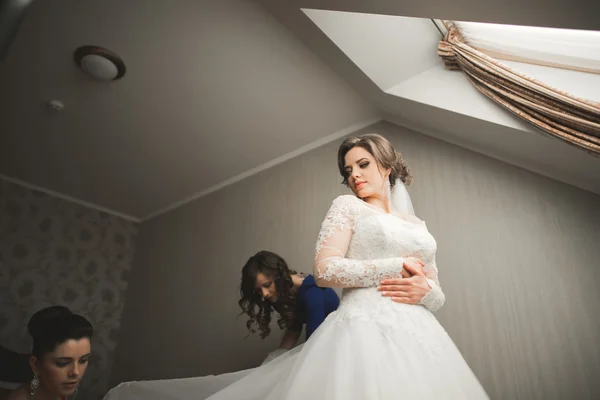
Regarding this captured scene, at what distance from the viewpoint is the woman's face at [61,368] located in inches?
71.1

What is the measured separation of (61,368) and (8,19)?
67.2 inches

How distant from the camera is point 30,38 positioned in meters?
2.66

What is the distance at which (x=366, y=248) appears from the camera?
1.64 meters

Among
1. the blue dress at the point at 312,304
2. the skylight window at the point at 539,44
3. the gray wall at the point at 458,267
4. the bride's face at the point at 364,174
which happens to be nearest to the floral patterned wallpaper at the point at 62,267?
the gray wall at the point at 458,267

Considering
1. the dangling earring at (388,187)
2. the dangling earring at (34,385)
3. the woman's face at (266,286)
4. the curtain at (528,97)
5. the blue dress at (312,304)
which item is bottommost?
the dangling earring at (34,385)

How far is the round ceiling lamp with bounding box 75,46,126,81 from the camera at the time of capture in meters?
2.72

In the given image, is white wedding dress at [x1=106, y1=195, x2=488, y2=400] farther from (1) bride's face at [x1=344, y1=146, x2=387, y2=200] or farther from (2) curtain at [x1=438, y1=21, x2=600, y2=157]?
(2) curtain at [x1=438, y1=21, x2=600, y2=157]

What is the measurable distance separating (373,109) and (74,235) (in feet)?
10.3

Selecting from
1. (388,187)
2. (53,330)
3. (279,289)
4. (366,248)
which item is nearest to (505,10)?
(388,187)

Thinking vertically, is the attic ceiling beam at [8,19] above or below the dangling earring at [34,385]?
above

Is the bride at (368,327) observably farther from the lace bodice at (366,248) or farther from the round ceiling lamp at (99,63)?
the round ceiling lamp at (99,63)

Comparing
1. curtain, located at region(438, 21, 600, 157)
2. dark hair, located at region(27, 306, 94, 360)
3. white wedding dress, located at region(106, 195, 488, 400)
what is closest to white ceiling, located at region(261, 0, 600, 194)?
curtain, located at region(438, 21, 600, 157)

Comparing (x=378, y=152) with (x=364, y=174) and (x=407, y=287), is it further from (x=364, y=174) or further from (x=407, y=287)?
(x=407, y=287)

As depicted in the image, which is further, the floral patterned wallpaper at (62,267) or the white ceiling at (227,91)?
A: the floral patterned wallpaper at (62,267)
